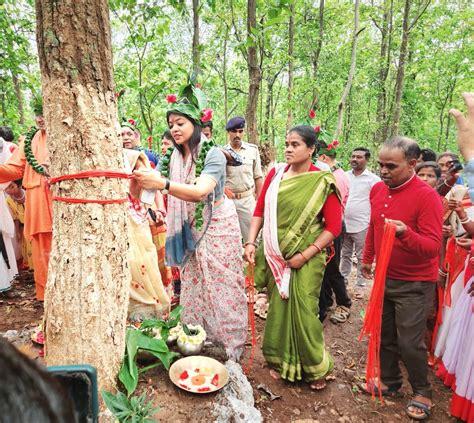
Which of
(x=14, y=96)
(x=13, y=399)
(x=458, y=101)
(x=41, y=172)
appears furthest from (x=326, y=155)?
(x=458, y=101)

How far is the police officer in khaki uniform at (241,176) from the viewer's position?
518cm

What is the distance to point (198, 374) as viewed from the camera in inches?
90.4

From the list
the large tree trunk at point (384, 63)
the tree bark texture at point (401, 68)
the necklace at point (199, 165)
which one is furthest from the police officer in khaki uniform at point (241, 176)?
the large tree trunk at point (384, 63)

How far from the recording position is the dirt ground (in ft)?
6.86

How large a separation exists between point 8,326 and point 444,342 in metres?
4.31

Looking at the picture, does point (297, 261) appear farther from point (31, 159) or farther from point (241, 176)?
point (31, 159)

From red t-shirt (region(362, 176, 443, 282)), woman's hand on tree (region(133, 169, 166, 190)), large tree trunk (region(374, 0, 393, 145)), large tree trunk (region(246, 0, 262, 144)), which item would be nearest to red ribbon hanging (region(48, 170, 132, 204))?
woman's hand on tree (region(133, 169, 166, 190))

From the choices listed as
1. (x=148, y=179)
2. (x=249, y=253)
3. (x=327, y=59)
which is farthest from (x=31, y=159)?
(x=327, y=59)

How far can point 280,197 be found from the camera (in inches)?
121

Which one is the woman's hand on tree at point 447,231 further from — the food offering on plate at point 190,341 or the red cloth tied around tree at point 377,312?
the food offering on plate at point 190,341

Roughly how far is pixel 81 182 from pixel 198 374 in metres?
1.42

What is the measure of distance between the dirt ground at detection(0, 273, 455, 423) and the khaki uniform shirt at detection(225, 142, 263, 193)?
2098 mm

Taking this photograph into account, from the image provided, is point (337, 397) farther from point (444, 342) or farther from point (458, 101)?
point (458, 101)

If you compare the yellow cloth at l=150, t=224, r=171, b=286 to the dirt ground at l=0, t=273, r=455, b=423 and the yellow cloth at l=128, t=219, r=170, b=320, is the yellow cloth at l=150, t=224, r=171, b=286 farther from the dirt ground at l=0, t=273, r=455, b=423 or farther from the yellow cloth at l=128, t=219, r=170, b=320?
the dirt ground at l=0, t=273, r=455, b=423
